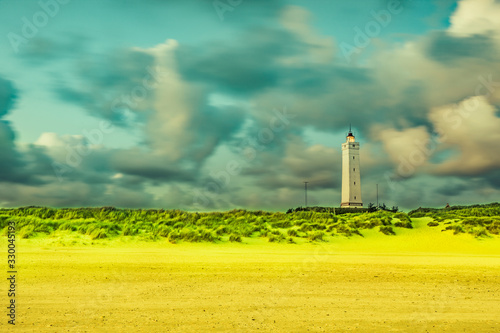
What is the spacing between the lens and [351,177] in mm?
78500

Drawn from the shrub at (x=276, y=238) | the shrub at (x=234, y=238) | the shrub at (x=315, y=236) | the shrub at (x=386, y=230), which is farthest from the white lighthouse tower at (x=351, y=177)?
the shrub at (x=234, y=238)

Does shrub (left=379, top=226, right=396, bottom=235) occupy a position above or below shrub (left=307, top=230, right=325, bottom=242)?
above

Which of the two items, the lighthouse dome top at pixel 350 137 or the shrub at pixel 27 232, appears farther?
the lighthouse dome top at pixel 350 137

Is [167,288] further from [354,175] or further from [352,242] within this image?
[354,175]

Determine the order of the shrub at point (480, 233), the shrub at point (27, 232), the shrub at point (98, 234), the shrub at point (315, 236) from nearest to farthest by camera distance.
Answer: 1. the shrub at point (27, 232)
2. the shrub at point (98, 234)
3. the shrub at point (315, 236)
4. the shrub at point (480, 233)

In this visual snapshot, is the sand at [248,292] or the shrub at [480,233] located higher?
the shrub at [480,233]

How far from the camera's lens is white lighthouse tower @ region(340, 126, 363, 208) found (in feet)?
255

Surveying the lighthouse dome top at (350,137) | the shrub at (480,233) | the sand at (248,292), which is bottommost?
the sand at (248,292)

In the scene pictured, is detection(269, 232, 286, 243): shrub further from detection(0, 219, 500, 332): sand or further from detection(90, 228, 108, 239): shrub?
detection(90, 228, 108, 239): shrub

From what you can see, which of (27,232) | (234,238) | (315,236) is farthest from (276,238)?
(27,232)

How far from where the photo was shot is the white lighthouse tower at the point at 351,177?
77625mm

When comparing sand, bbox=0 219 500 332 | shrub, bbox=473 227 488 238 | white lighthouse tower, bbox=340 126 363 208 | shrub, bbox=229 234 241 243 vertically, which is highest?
white lighthouse tower, bbox=340 126 363 208

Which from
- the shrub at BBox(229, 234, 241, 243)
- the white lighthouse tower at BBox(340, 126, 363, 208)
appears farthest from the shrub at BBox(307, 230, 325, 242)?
the white lighthouse tower at BBox(340, 126, 363, 208)

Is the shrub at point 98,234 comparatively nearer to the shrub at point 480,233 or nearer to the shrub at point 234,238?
the shrub at point 234,238
